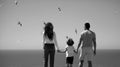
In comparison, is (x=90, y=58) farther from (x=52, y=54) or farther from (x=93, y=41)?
(x=52, y=54)

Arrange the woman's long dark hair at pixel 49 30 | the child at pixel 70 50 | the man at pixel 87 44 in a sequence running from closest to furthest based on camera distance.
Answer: the woman's long dark hair at pixel 49 30
the man at pixel 87 44
the child at pixel 70 50

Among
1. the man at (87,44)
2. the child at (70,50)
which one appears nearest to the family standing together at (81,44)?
the man at (87,44)

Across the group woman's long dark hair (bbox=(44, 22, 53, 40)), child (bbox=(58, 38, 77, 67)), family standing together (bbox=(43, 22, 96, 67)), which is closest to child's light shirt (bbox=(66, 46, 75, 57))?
child (bbox=(58, 38, 77, 67))

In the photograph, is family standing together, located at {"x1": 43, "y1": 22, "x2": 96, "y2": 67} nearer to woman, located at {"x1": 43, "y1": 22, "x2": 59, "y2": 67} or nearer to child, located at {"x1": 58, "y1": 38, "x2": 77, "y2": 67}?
woman, located at {"x1": 43, "y1": 22, "x2": 59, "y2": 67}

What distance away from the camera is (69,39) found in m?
16.3

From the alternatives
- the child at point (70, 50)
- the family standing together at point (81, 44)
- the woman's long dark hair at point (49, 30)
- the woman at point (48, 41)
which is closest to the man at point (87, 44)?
the family standing together at point (81, 44)

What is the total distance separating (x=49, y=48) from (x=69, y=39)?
272 centimetres

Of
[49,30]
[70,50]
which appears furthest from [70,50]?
[49,30]

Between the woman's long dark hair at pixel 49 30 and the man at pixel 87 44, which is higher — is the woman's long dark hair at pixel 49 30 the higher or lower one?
the higher one

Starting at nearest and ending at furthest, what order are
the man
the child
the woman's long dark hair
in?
1. the woman's long dark hair
2. the man
3. the child

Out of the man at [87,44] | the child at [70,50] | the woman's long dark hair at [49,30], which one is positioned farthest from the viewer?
the child at [70,50]

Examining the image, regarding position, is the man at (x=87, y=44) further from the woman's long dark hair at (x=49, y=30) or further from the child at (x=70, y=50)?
the child at (x=70, y=50)

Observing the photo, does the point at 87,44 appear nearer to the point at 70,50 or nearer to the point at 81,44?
the point at 81,44

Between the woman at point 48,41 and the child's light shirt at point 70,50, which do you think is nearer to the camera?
the woman at point 48,41
